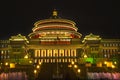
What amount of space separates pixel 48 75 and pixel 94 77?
26.7 ft

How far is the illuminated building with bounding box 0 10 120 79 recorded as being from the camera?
3974 inches

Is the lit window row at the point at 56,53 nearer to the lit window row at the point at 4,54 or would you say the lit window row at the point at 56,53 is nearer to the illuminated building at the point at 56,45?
the illuminated building at the point at 56,45

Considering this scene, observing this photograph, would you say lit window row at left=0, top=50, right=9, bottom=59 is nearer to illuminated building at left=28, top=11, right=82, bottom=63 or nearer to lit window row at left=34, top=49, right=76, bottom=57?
illuminated building at left=28, top=11, right=82, bottom=63

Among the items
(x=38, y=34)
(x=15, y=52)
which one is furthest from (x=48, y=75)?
(x=38, y=34)

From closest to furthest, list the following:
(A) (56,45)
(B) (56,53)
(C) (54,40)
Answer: (B) (56,53) → (A) (56,45) → (C) (54,40)

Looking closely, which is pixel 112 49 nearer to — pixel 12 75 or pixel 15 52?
pixel 15 52

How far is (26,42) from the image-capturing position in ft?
338

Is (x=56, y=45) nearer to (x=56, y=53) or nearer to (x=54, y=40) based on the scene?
(x=54, y=40)

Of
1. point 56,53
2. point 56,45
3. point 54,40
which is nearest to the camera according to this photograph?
point 56,53

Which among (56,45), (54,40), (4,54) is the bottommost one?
(4,54)

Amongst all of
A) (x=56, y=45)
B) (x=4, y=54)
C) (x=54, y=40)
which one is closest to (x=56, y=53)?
(x=56, y=45)

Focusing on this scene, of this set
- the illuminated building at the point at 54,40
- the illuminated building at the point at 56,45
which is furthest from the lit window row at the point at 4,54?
the illuminated building at the point at 54,40

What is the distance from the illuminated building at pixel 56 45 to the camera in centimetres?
10094

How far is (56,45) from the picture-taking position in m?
104
